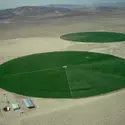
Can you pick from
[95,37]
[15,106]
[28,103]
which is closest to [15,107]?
[15,106]

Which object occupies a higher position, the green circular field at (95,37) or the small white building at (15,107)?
the small white building at (15,107)

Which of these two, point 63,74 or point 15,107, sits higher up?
point 15,107

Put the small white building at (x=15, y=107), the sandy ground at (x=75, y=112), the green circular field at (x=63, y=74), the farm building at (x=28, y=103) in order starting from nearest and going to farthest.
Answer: the sandy ground at (x=75, y=112) < the small white building at (x=15, y=107) < the farm building at (x=28, y=103) < the green circular field at (x=63, y=74)

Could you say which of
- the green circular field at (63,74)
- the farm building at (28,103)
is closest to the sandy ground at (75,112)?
the farm building at (28,103)

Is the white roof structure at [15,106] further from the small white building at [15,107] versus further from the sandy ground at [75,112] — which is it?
the sandy ground at [75,112]

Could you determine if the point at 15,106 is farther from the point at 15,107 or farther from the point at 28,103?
the point at 28,103

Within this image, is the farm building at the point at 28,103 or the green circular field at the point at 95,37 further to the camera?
the green circular field at the point at 95,37

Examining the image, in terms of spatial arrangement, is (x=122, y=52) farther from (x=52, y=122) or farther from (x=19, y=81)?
(x=52, y=122)
